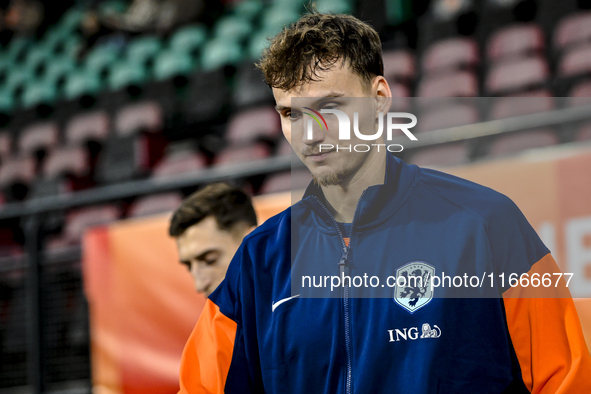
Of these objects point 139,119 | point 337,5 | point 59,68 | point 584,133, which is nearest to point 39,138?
point 59,68

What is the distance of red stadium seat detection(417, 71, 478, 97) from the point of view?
383 cm

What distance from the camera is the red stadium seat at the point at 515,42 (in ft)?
12.8

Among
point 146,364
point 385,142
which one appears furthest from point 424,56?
point 385,142

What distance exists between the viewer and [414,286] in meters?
1.03

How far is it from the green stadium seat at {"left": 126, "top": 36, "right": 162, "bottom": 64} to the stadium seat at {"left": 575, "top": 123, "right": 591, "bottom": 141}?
14.1 feet

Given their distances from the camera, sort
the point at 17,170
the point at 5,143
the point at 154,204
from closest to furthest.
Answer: the point at 154,204, the point at 17,170, the point at 5,143

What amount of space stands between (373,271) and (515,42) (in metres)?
3.41

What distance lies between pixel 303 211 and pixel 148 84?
480 centimetres

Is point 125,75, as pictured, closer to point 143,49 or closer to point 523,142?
point 143,49

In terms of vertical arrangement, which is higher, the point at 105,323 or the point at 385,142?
the point at 385,142

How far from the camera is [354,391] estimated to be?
39.8 inches

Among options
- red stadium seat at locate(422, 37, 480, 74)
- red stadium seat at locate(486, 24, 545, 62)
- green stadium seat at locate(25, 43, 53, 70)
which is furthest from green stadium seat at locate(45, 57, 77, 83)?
red stadium seat at locate(486, 24, 545, 62)

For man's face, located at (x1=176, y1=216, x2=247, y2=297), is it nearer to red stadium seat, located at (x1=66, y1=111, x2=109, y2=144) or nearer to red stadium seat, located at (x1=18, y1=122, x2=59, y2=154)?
red stadium seat, located at (x1=66, y1=111, x2=109, y2=144)

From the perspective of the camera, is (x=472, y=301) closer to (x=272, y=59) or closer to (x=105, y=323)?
(x=272, y=59)
